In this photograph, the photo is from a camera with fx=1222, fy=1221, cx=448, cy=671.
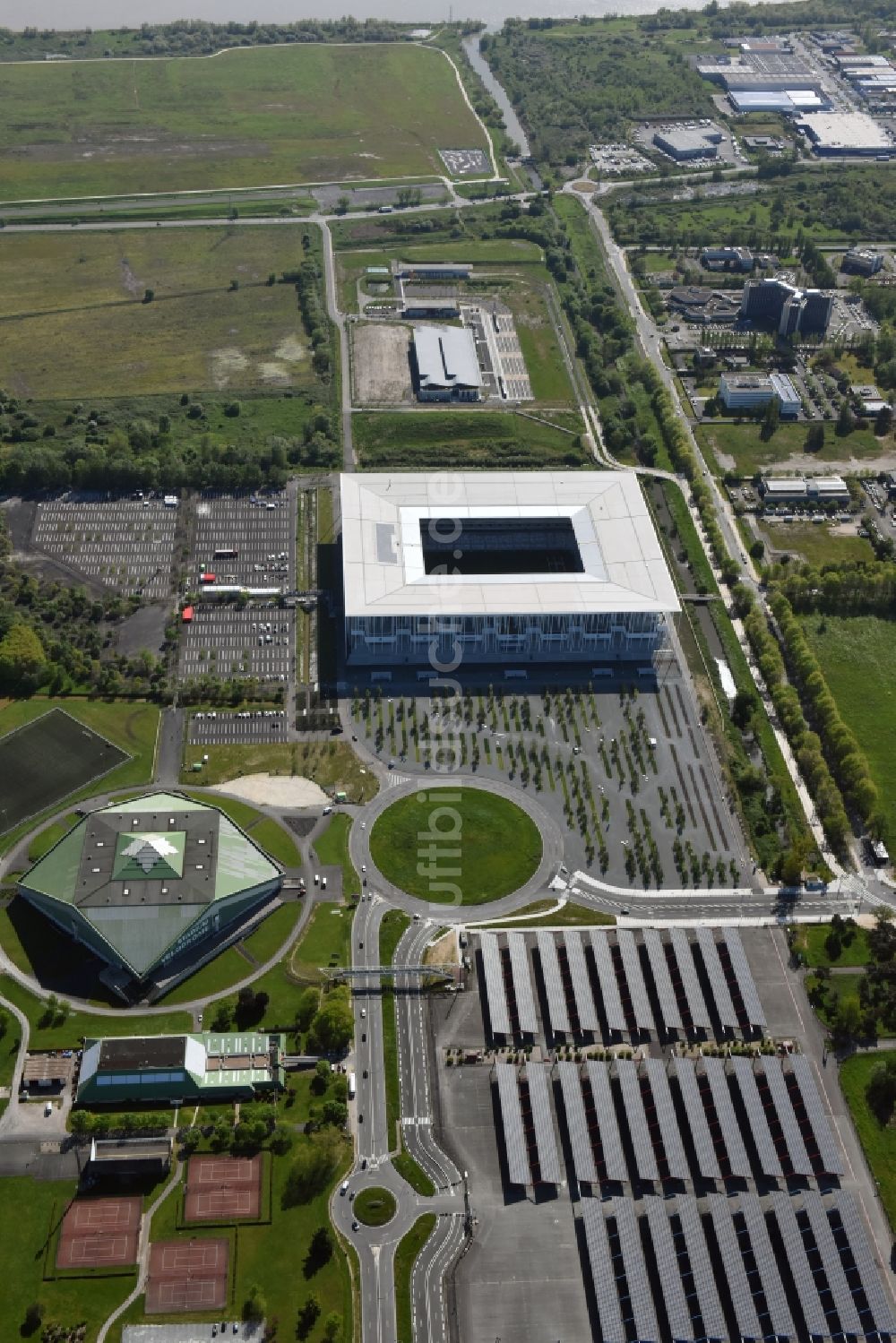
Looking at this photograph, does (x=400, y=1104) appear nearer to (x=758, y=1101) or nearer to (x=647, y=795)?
(x=758, y=1101)

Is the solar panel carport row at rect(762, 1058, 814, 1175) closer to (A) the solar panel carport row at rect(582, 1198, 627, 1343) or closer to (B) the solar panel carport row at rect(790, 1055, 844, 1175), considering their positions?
(B) the solar panel carport row at rect(790, 1055, 844, 1175)

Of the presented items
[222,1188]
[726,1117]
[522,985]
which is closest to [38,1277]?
[222,1188]

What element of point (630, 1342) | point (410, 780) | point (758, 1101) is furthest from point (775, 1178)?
point (410, 780)

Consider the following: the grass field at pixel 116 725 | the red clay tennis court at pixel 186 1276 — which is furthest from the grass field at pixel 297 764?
the red clay tennis court at pixel 186 1276

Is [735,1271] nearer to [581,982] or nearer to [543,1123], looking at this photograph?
[543,1123]

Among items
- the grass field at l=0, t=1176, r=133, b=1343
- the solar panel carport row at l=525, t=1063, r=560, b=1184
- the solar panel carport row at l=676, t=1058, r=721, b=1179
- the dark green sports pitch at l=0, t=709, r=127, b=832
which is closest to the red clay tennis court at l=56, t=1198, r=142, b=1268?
the grass field at l=0, t=1176, r=133, b=1343

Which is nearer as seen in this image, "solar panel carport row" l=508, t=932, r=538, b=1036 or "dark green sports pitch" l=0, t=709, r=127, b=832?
"solar panel carport row" l=508, t=932, r=538, b=1036
